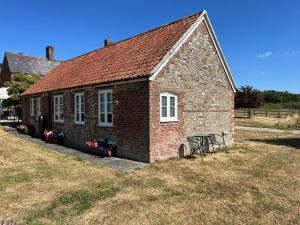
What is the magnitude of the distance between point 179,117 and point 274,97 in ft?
358

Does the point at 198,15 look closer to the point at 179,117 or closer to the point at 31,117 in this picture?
the point at 179,117

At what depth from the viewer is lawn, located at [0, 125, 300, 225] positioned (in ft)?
17.9

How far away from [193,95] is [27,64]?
3954 centimetres

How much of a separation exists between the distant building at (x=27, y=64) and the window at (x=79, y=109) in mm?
31278

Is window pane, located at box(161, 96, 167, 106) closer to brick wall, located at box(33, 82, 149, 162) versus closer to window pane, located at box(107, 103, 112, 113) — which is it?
brick wall, located at box(33, 82, 149, 162)

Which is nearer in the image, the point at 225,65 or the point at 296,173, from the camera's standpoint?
the point at 296,173

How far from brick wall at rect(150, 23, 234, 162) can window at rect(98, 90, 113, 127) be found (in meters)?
2.69

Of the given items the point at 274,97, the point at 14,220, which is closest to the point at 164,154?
the point at 14,220

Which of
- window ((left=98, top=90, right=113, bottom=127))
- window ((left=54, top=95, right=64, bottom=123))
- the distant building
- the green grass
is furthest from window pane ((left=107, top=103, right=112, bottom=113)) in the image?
the distant building

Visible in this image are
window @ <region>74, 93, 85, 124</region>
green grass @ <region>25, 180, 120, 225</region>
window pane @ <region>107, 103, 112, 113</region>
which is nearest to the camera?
green grass @ <region>25, 180, 120, 225</region>

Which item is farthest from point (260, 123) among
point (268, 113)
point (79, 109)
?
point (79, 109)

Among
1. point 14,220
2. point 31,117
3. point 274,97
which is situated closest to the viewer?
point 14,220

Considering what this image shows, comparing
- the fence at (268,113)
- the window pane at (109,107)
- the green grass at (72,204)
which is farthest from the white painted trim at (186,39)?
the fence at (268,113)

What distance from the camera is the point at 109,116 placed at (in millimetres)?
12195
